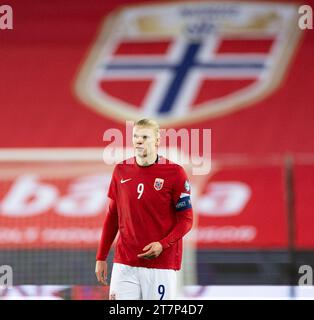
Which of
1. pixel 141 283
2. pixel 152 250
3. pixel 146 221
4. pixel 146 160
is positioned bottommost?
pixel 141 283

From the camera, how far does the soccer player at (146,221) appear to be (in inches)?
140

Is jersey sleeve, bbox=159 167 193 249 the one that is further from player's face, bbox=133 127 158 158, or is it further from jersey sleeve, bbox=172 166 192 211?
player's face, bbox=133 127 158 158

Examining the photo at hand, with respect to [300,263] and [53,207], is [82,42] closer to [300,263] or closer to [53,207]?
[53,207]

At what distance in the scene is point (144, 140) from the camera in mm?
3549

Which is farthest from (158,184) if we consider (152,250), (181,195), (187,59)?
(187,59)

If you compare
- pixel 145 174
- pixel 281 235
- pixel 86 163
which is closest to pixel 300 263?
pixel 281 235

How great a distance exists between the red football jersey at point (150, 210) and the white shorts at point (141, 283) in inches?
1.2

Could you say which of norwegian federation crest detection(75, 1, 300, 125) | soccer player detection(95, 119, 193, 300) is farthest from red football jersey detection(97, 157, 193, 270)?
norwegian federation crest detection(75, 1, 300, 125)

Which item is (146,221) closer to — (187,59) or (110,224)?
(110,224)

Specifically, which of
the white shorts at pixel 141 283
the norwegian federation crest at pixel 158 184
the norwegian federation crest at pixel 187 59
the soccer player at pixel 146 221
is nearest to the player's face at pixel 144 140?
the soccer player at pixel 146 221

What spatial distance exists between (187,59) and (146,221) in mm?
5763

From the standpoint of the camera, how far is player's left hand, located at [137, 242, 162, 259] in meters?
3.48

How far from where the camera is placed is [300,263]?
6.47m

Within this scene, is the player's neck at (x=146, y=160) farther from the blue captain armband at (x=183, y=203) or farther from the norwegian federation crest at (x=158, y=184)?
the blue captain armband at (x=183, y=203)
